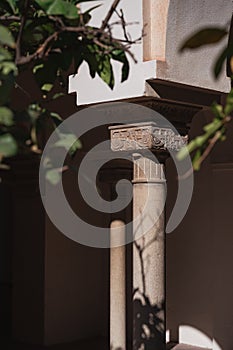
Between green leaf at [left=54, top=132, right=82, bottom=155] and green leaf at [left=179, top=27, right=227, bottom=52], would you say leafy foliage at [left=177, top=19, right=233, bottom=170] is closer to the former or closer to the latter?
green leaf at [left=179, top=27, right=227, bottom=52]

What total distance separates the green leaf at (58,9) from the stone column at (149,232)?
117 inches

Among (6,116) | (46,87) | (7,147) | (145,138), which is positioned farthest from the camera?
(145,138)

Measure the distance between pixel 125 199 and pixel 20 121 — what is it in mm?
5341

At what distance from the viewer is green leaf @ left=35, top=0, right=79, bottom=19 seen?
99.7 inches

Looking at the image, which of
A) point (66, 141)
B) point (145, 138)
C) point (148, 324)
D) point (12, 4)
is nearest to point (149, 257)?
point (148, 324)

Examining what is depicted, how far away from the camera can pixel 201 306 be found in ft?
31.6

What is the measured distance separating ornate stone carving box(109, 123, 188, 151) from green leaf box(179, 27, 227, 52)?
3509mm

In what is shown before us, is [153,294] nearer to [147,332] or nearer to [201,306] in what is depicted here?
[147,332]

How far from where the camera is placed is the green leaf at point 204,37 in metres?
1.93

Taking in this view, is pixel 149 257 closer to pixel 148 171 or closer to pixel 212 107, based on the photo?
pixel 148 171

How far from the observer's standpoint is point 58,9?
2.54 m

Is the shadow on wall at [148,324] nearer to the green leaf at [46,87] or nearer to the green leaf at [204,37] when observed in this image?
the green leaf at [46,87]

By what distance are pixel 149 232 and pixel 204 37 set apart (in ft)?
11.8

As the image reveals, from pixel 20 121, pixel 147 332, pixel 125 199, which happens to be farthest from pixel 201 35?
pixel 125 199
